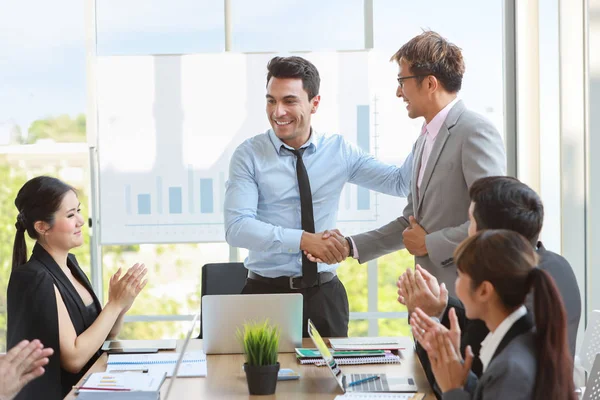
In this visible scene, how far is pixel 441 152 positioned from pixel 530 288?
1446mm

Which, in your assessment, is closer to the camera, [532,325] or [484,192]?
[532,325]

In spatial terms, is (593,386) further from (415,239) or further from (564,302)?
(415,239)

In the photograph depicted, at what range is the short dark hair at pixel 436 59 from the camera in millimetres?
3510

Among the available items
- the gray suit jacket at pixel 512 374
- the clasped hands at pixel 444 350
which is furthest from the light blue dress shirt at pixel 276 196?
the gray suit jacket at pixel 512 374

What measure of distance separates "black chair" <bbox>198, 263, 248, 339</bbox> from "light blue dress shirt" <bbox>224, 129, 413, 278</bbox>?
334 millimetres

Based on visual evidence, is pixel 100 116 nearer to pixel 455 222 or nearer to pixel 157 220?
pixel 157 220

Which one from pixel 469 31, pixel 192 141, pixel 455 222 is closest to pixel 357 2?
pixel 469 31

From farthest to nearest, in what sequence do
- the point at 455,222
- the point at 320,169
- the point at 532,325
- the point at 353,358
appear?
1. the point at 320,169
2. the point at 455,222
3. the point at 353,358
4. the point at 532,325

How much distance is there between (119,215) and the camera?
5098 millimetres

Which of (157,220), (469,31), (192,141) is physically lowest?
(157,220)

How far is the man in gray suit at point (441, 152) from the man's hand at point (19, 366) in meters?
1.64

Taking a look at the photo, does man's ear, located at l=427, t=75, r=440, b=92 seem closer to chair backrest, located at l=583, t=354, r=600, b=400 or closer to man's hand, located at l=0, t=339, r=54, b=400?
chair backrest, located at l=583, t=354, r=600, b=400

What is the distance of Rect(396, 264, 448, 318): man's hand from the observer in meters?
2.81

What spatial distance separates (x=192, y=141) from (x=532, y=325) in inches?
131
